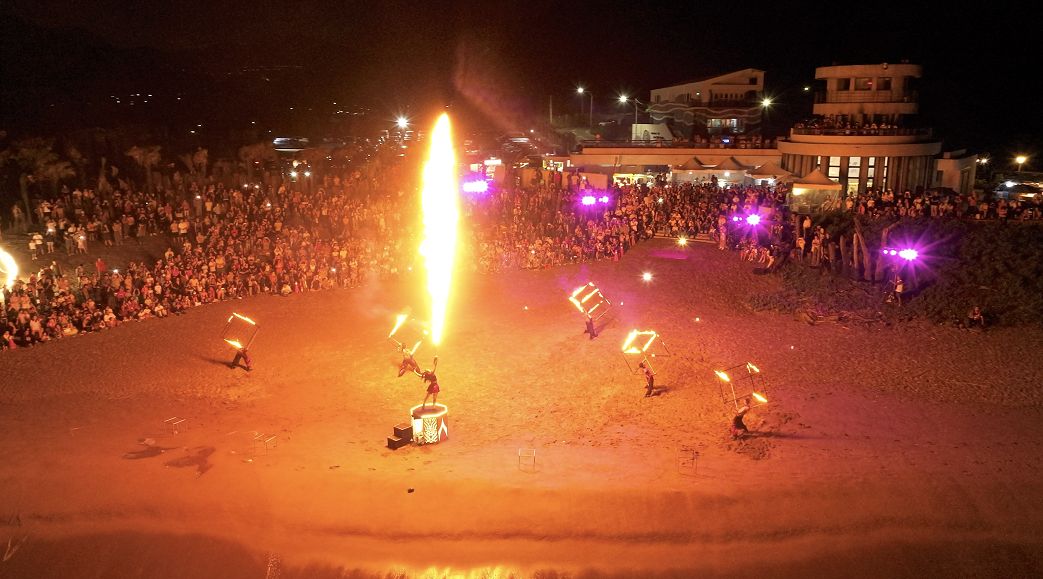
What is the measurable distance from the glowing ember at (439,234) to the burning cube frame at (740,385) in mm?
7637

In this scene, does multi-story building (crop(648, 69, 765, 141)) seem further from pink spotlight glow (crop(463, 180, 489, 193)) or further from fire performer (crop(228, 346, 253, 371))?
fire performer (crop(228, 346, 253, 371))

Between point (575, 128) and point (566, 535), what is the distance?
4714 cm

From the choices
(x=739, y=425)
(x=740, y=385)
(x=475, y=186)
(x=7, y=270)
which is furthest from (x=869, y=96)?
(x=7, y=270)

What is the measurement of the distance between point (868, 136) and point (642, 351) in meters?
20.8

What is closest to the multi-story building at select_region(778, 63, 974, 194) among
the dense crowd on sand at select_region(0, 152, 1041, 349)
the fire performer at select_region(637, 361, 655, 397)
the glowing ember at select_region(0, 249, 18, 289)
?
the dense crowd on sand at select_region(0, 152, 1041, 349)

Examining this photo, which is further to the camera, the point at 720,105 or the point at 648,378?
the point at 720,105

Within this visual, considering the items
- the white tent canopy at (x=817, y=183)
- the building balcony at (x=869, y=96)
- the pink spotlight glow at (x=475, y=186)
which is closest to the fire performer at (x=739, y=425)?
the white tent canopy at (x=817, y=183)

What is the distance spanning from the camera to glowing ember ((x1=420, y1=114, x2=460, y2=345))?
23188 millimetres

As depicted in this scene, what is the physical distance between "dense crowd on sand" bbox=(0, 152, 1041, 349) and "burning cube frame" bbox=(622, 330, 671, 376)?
7.32 m

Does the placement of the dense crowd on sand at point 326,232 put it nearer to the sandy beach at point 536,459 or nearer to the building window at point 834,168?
the sandy beach at point 536,459

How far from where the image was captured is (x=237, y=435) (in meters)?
14.3

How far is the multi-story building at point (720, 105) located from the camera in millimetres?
45062

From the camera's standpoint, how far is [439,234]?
90.7 ft

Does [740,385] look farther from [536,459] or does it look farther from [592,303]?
[592,303]
